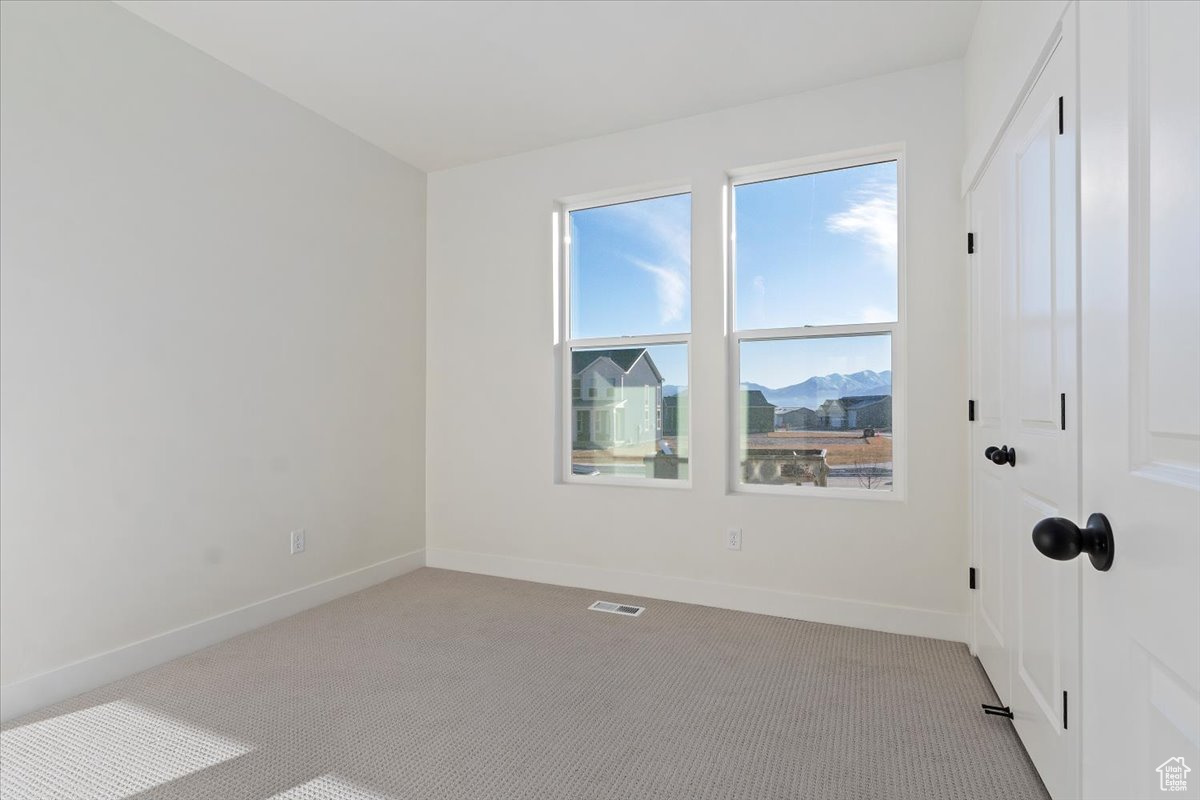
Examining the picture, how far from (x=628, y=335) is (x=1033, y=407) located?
2467mm

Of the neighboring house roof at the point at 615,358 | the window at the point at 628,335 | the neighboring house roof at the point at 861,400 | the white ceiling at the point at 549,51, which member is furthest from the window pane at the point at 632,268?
the neighboring house roof at the point at 861,400

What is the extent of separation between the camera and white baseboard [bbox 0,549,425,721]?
92.0 inches

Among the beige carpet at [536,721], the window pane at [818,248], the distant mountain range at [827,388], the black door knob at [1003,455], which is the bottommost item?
the beige carpet at [536,721]

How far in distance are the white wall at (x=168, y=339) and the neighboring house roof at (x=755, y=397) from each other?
7.88 feet

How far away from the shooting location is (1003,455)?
210 cm

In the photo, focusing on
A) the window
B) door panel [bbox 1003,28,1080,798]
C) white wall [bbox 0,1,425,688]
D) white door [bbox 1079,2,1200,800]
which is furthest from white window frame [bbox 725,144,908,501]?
white door [bbox 1079,2,1200,800]

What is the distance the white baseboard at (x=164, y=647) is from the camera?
2.34m

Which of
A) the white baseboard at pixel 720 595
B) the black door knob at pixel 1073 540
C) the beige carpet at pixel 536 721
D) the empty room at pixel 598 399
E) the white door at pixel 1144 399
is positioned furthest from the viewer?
the white baseboard at pixel 720 595

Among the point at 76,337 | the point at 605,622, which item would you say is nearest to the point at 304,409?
the point at 76,337

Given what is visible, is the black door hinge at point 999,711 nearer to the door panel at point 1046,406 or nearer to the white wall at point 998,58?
the door panel at point 1046,406

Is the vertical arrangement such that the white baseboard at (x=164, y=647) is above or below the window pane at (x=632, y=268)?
below

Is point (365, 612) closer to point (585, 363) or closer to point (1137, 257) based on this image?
point (585, 363)

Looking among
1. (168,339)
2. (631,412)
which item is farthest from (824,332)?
(168,339)

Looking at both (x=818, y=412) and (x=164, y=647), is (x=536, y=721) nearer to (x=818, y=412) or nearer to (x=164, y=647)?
(x=164, y=647)
